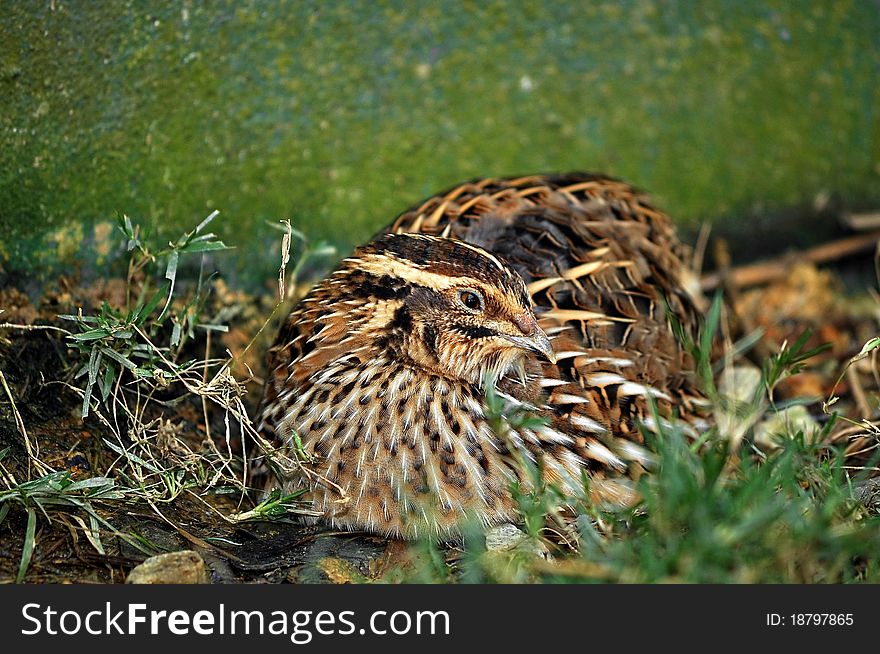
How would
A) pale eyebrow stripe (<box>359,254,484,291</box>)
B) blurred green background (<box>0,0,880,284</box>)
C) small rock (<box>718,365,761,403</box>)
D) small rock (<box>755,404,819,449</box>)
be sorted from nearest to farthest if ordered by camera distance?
pale eyebrow stripe (<box>359,254,484,291</box>) < blurred green background (<box>0,0,880,284</box>) < small rock (<box>755,404,819,449</box>) < small rock (<box>718,365,761,403</box>)

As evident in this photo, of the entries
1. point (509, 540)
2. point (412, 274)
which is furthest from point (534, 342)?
point (509, 540)

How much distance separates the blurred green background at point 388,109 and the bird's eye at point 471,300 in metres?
1.62

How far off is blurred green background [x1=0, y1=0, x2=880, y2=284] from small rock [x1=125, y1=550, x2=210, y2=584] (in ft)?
5.04

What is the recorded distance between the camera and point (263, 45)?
4.91m

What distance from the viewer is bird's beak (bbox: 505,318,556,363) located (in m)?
3.67

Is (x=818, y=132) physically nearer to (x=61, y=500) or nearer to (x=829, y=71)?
(x=829, y=71)

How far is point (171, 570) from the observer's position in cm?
330

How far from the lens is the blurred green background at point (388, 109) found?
171 inches

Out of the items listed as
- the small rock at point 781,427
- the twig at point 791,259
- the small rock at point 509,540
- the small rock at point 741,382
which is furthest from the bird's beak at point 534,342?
the twig at point 791,259

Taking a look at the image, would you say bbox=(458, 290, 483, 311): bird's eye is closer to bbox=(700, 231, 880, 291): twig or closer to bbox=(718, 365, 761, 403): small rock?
bbox=(718, 365, 761, 403): small rock

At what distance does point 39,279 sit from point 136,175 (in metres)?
0.60

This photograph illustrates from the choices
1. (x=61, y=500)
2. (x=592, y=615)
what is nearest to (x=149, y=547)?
(x=61, y=500)

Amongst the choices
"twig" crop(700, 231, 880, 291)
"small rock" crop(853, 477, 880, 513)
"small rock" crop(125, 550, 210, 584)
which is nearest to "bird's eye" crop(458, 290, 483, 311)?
"small rock" crop(125, 550, 210, 584)

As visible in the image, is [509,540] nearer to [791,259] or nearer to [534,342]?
[534,342]
